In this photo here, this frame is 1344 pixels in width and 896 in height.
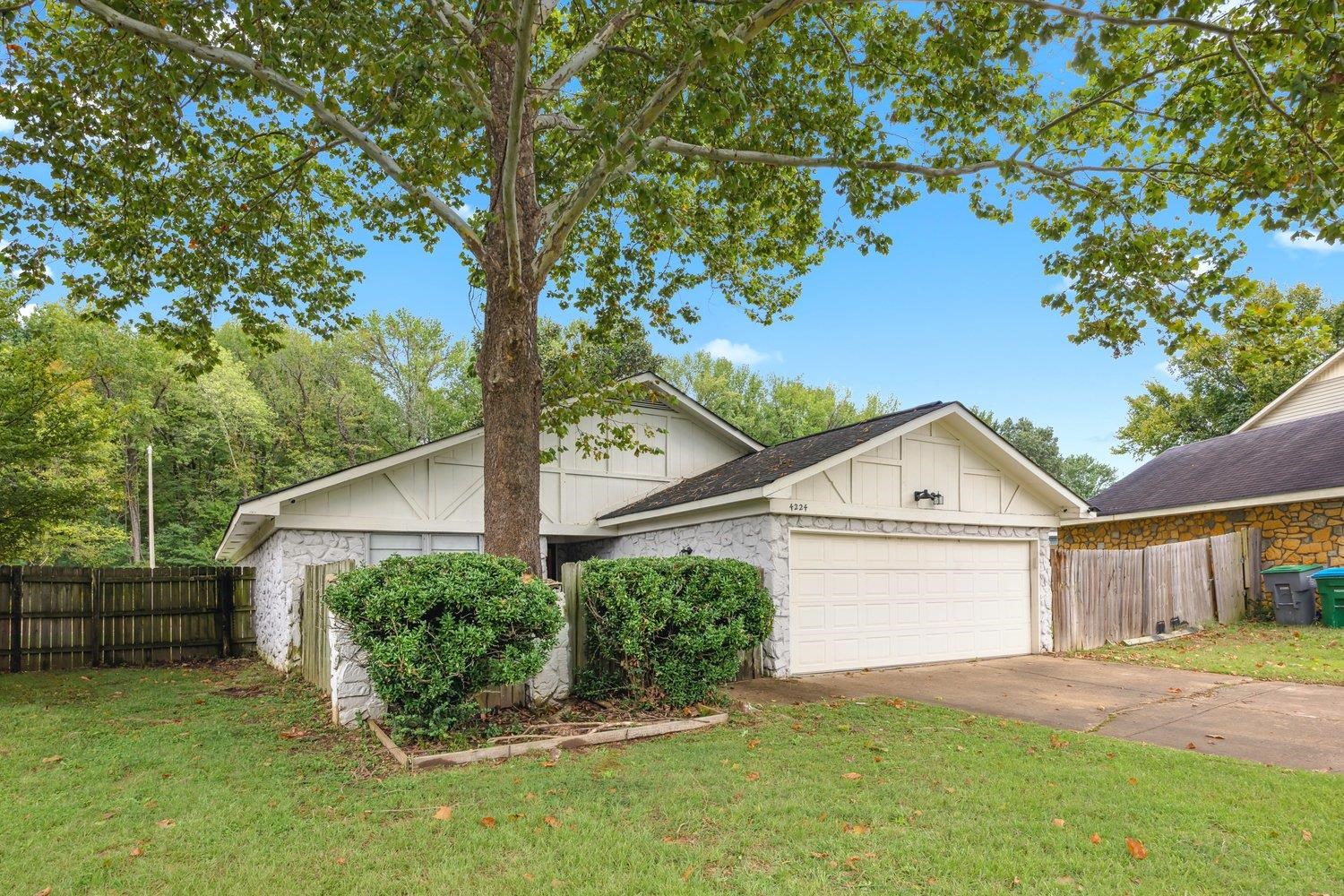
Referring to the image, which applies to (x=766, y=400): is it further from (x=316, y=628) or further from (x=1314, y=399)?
(x=316, y=628)

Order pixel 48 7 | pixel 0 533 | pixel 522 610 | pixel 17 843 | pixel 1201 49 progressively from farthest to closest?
pixel 0 533, pixel 48 7, pixel 1201 49, pixel 522 610, pixel 17 843

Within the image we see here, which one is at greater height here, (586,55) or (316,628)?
(586,55)

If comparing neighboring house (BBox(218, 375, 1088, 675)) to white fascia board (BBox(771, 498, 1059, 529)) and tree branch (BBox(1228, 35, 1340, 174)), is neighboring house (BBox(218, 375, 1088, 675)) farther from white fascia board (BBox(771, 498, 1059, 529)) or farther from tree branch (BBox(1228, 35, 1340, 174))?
tree branch (BBox(1228, 35, 1340, 174))

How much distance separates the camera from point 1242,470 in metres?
16.5

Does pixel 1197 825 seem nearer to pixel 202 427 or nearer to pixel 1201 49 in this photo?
pixel 1201 49

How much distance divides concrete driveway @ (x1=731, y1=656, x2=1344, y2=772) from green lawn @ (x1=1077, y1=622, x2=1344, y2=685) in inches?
24.0

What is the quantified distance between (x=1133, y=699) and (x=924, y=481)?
4029mm

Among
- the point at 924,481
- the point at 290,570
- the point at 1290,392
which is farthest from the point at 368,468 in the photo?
the point at 1290,392

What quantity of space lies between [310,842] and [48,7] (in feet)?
33.0

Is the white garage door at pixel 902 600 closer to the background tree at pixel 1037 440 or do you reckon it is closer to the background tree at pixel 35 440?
the background tree at pixel 35 440

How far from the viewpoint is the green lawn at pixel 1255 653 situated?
373 inches

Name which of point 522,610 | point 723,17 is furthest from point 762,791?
point 723,17

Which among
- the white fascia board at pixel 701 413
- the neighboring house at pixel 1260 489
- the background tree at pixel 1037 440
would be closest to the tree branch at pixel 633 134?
the white fascia board at pixel 701 413

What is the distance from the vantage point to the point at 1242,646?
1184cm
